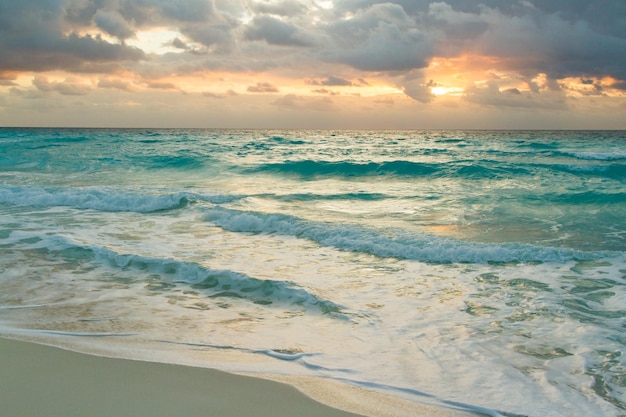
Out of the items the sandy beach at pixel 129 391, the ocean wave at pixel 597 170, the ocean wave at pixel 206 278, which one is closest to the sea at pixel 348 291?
the ocean wave at pixel 206 278

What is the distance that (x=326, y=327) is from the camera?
5430mm

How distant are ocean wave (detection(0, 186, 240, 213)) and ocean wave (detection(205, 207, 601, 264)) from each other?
3.49 meters

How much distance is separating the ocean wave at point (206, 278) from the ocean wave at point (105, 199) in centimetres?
506

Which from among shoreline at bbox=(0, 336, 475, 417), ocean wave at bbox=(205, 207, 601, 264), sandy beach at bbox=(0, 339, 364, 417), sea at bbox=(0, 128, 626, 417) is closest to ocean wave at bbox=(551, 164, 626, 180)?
sea at bbox=(0, 128, 626, 417)

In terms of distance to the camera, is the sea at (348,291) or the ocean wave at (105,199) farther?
the ocean wave at (105,199)

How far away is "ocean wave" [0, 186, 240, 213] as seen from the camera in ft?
47.1

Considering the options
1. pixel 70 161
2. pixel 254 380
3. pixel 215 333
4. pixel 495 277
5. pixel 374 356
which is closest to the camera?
pixel 254 380

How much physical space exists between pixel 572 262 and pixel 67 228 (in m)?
10.2

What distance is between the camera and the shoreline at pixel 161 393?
343 cm

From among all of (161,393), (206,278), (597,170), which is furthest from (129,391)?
(597,170)

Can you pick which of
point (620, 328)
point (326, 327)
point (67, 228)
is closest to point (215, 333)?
point (326, 327)

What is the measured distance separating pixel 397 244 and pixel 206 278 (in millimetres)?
3803

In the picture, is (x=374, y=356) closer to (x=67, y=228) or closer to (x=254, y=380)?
(x=254, y=380)

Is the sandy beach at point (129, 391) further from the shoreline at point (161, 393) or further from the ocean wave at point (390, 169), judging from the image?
the ocean wave at point (390, 169)
